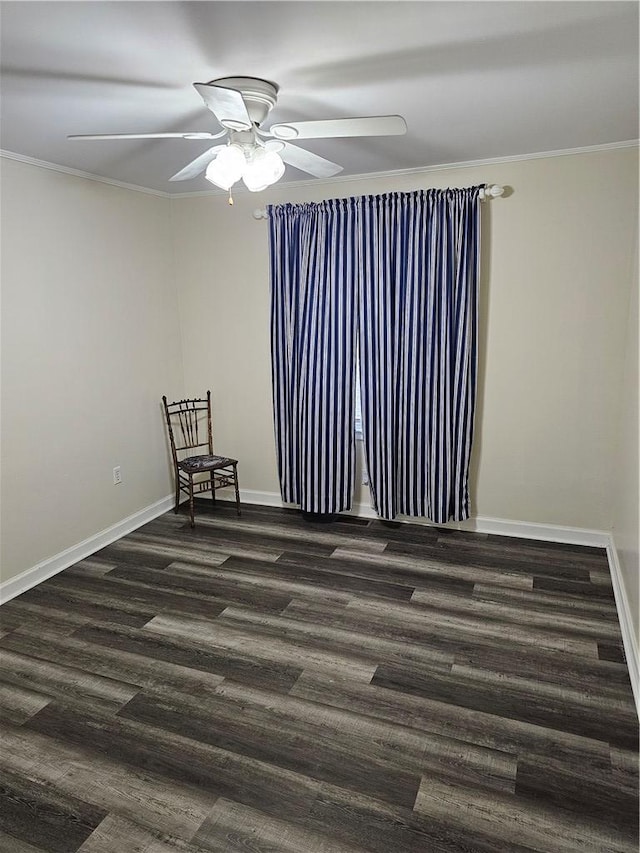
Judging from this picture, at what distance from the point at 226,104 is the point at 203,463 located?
2844mm

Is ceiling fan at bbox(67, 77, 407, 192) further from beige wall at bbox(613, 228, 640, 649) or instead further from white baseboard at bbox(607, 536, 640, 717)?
white baseboard at bbox(607, 536, 640, 717)

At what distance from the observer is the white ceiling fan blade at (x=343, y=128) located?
2.21 metres

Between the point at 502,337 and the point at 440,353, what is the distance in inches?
15.9

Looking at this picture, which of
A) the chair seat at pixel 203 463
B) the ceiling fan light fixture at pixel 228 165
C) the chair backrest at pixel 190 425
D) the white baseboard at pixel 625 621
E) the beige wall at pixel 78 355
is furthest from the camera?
the chair backrest at pixel 190 425

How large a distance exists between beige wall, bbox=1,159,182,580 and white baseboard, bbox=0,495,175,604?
42mm

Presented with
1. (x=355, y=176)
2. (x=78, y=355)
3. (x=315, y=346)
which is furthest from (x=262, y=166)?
(x=78, y=355)

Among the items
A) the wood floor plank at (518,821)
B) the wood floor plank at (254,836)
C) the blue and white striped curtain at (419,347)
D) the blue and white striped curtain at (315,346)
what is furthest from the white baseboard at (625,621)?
the blue and white striped curtain at (315,346)

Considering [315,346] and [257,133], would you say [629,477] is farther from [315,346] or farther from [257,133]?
[257,133]

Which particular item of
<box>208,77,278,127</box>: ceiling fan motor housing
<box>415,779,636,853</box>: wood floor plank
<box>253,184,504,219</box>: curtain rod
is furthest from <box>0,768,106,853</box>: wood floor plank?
<box>253,184,504,219</box>: curtain rod

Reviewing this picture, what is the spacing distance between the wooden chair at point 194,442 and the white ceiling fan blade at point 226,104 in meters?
2.65

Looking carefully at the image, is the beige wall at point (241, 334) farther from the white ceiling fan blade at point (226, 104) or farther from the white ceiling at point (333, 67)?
the white ceiling fan blade at point (226, 104)

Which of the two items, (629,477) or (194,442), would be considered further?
(194,442)

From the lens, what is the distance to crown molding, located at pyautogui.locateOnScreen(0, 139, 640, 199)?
3365 mm

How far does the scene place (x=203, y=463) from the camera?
4465 mm
